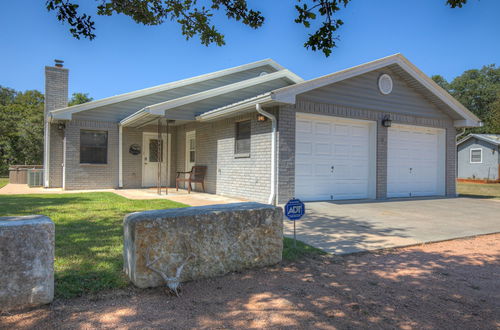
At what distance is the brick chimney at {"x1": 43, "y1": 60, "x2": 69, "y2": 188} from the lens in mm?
12805

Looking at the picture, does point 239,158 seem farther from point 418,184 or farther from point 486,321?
Result: point 486,321

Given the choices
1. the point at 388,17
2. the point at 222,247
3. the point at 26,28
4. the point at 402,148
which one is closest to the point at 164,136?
the point at 26,28

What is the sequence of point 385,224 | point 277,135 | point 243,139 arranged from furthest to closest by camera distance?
point 243,139, point 277,135, point 385,224

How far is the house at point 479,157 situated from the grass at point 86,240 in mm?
26737

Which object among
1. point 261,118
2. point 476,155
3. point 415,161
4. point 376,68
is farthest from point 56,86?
point 476,155

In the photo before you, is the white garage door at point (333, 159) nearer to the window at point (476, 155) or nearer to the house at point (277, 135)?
the house at point (277, 135)

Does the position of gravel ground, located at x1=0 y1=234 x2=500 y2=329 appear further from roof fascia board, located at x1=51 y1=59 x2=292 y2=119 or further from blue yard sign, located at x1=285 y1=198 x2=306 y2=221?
roof fascia board, located at x1=51 y1=59 x2=292 y2=119

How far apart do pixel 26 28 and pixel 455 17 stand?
7.65 m

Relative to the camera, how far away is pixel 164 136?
14.0 m

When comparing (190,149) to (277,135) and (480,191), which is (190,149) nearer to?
(277,135)

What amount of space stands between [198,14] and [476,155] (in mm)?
29206

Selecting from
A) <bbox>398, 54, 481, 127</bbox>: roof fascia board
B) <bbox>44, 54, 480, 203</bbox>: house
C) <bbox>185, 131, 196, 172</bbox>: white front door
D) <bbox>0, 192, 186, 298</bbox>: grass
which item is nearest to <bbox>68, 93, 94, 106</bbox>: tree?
<bbox>44, 54, 480, 203</bbox>: house

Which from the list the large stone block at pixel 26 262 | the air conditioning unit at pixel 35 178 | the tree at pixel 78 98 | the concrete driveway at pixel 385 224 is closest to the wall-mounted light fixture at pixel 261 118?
the concrete driveway at pixel 385 224

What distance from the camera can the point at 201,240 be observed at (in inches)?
134
